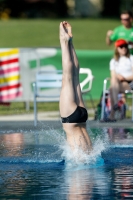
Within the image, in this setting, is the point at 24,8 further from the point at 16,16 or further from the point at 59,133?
the point at 59,133

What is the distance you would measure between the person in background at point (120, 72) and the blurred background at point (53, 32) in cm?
187

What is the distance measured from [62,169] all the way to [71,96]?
80 centimetres

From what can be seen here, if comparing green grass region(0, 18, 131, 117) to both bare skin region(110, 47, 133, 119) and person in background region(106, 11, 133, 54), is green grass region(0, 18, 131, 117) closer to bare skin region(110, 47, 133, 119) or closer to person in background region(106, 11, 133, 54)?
person in background region(106, 11, 133, 54)

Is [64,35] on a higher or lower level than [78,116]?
higher

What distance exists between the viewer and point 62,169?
8.12 m

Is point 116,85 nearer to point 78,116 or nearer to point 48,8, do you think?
point 78,116

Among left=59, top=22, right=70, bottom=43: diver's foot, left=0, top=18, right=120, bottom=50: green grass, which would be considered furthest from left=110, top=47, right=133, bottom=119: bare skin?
left=0, top=18, right=120, bottom=50: green grass

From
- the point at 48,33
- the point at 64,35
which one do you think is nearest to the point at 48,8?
the point at 48,33

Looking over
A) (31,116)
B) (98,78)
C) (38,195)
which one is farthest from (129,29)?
(38,195)

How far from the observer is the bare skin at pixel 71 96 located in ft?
27.7

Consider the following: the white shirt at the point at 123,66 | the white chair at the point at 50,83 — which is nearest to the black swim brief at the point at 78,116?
the white chair at the point at 50,83

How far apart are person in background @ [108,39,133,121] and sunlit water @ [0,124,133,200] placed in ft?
7.86

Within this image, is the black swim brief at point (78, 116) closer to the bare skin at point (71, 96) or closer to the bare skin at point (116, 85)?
the bare skin at point (71, 96)

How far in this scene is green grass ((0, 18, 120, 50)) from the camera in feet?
115
